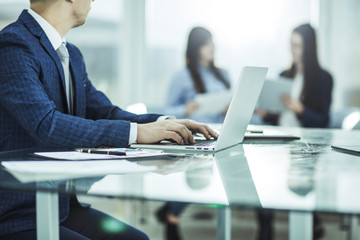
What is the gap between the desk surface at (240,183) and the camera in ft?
2.06

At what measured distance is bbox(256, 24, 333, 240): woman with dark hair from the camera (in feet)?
10.3

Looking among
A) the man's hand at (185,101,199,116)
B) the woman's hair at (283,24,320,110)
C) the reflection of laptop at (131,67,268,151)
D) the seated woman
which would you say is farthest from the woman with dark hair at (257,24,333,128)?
the reflection of laptop at (131,67,268,151)

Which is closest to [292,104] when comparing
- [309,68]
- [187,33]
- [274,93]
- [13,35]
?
[274,93]

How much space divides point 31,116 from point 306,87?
8.42 feet

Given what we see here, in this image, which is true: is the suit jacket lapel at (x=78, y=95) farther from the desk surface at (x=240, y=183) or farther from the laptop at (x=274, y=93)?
the laptop at (x=274, y=93)

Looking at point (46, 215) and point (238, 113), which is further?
point (238, 113)

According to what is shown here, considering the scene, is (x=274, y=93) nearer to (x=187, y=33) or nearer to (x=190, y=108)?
(x=190, y=108)

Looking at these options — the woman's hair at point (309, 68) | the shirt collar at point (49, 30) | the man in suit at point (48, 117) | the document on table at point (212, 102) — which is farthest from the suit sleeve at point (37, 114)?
the woman's hair at point (309, 68)

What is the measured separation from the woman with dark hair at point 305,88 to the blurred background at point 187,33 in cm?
46

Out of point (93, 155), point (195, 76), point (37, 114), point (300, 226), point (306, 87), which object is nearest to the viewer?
point (300, 226)

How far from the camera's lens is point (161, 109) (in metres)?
3.80

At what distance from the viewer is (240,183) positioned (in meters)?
0.73

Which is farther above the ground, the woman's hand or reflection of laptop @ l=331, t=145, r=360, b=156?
reflection of laptop @ l=331, t=145, r=360, b=156

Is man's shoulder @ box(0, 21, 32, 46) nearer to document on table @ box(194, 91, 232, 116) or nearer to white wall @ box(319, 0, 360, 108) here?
document on table @ box(194, 91, 232, 116)
